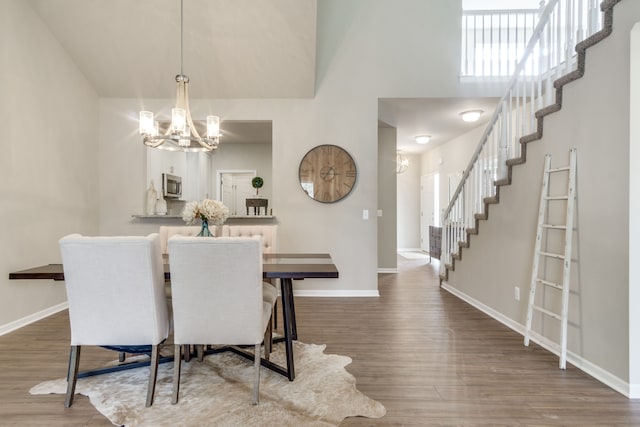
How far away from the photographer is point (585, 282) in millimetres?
2322

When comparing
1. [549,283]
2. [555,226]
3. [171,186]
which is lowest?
[549,283]

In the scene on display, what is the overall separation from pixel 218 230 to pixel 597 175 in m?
2.72

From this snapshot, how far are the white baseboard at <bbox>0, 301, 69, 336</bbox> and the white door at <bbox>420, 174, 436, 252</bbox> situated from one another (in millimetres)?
7461

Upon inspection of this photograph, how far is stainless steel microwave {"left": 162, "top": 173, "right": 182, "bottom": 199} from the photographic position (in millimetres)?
5375

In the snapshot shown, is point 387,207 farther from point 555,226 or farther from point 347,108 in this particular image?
point 555,226

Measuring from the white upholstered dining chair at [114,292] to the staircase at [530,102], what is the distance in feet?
10.0

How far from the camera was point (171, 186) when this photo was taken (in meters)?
5.63

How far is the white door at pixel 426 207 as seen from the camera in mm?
8587

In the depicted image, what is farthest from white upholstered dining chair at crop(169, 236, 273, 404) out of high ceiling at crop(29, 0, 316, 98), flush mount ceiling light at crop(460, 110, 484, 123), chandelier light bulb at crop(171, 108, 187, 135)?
flush mount ceiling light at crop(460, 110, 484, 123)

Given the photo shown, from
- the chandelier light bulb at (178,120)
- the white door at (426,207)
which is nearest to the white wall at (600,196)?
the chandelier light bulb at (178,120)

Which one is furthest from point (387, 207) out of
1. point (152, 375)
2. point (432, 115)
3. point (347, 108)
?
point (152, 375)

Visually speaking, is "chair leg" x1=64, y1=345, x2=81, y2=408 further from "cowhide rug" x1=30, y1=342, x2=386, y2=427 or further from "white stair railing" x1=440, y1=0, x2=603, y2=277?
"white stair railing" x1=440, y1=0, x2=603, y2=277

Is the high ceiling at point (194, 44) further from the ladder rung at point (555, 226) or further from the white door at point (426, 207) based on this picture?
the white door at point (426, 207)

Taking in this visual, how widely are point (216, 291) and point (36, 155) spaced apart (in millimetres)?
2908
